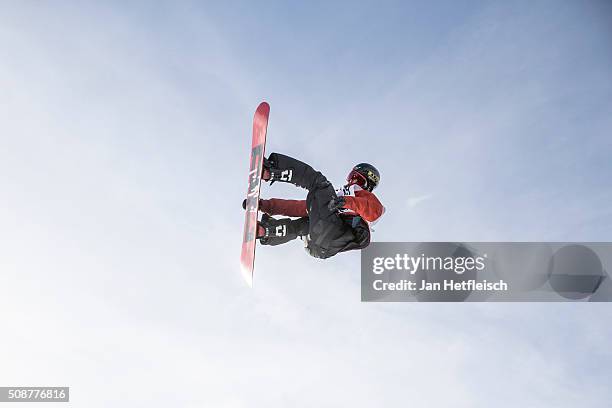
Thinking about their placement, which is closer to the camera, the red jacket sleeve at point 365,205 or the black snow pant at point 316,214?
the black snow pant at point 316,214

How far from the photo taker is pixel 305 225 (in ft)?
38.8

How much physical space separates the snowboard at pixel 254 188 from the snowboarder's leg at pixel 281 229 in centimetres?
28

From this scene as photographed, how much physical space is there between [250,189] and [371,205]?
2107 mm

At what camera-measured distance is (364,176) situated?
37.7 feet

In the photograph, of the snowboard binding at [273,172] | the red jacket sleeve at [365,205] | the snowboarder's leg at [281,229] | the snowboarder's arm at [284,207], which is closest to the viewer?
the snowboard binding at [273,172]

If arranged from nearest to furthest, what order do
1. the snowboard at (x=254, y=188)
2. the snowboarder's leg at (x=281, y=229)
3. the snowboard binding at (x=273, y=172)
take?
the snowboard binding at (x=273, y=172), the snowboard at (x=254, y=188), the snowboarder's leg at (x=281, y=229)

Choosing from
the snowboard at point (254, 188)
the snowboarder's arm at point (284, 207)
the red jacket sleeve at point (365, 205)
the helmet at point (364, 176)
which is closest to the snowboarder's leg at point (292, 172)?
the snowboard at point (254, 188)

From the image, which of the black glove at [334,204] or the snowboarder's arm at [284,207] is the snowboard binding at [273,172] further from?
the snowboarder's arm at [284,207]

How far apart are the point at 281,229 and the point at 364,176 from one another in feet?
5.69

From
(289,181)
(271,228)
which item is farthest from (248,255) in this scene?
(289,181)

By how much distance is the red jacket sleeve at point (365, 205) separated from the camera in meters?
11.2

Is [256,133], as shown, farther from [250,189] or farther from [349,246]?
[349,246]

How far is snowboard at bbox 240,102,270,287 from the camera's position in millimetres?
10992

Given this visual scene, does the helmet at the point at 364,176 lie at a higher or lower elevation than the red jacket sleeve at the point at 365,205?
higher
